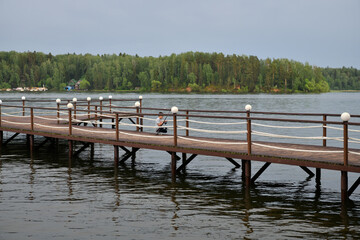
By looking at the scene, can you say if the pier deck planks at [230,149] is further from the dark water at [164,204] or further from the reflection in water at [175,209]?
the reflection in water at [175,209]

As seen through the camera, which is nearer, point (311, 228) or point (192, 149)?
point (311, 228)

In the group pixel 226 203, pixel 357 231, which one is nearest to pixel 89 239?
pixel 226 203

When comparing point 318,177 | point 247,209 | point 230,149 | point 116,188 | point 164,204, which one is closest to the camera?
point 247,209

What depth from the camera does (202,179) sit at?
1794 centimetres

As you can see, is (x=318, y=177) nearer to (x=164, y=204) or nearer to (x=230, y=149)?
(x=230, y=149)

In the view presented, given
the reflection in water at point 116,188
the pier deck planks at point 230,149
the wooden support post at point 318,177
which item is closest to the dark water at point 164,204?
the reflection in water at point 116,188

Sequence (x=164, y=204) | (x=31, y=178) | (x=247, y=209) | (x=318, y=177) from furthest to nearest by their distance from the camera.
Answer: (x=31, y=178) → (x=318, y=177) → (x=164, y=204) → (x=247, y=209)

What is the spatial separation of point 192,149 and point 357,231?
6304 mm

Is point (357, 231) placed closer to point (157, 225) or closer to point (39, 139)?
point (157, 225)

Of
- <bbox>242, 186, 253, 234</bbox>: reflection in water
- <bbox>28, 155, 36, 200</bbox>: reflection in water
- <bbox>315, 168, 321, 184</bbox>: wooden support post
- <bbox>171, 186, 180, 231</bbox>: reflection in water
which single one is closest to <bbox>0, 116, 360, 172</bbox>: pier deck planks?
<bbox>242, 186, 253, 234</bbox>: reflection in water

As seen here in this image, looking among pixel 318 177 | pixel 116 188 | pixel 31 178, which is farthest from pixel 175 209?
pixel 31 178

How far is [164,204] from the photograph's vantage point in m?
14.1

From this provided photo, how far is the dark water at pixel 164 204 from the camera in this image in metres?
11.6

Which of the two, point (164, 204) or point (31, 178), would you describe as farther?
point (31, 178)
